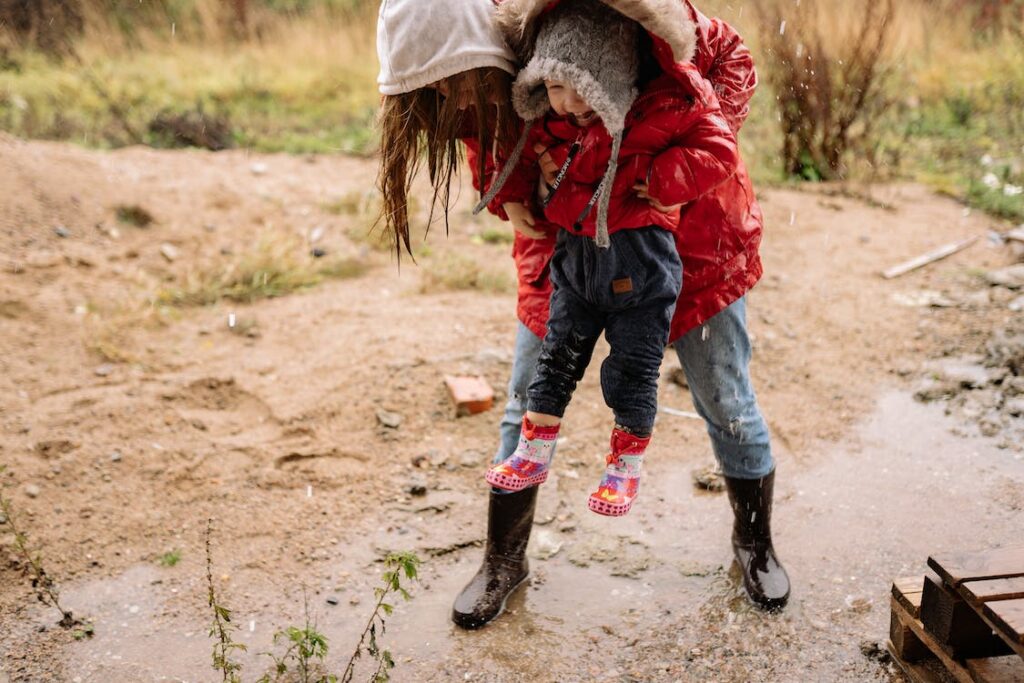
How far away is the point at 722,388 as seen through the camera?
2.33 meters

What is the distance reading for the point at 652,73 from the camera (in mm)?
1949

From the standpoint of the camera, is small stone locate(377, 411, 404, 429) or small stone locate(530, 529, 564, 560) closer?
small stone locate(530, 529, 564, 560)

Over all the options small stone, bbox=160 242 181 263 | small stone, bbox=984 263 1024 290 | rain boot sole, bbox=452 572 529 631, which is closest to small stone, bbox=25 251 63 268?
small stone, bbox=160 242 181 263

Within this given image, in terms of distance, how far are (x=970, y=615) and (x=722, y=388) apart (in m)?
0.79

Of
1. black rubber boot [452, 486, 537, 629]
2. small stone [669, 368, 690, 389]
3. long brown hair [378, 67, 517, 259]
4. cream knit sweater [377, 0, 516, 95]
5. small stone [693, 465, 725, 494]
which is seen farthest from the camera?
small stone [669, 368, 690, 389]

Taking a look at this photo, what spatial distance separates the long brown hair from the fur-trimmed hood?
9 centimetres

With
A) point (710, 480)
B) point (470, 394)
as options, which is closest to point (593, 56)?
point (710, 480)

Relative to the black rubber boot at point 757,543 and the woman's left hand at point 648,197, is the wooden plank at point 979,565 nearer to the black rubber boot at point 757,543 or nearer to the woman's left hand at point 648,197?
the black rubber boot at point 757,543

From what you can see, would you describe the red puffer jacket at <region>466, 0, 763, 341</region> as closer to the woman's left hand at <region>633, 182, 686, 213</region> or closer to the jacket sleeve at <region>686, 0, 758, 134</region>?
the jacket sleeve at <region>686, 0, 758, 134</region>

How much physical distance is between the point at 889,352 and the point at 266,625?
3148mm

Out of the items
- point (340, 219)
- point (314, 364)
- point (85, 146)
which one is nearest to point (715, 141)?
point (314, 364)

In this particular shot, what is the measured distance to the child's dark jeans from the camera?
6.70 feet

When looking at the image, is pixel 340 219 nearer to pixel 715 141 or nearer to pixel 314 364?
pixel 314 364

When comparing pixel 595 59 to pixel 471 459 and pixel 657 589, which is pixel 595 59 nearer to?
pixel 657 589
